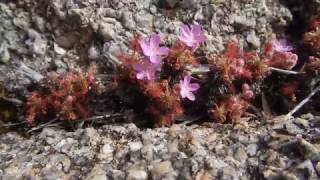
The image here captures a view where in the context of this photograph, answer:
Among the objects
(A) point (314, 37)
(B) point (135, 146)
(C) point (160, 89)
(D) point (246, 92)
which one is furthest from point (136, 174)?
(A) point (314, 37)

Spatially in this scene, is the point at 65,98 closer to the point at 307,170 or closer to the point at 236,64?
the point at 236,64

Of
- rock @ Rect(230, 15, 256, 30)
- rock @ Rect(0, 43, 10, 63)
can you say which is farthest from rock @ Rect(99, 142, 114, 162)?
rock @ Rect(230, 15, 256, 30)

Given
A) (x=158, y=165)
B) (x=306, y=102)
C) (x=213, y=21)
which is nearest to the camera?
(x=158, y=165)

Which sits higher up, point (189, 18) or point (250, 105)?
point (189, 18)

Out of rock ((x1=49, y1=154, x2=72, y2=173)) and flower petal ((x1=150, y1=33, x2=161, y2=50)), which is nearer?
rock ((x1=49, y1=154, x2=72, y2=173))

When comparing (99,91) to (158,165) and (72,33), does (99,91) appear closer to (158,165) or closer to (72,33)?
(72,33)

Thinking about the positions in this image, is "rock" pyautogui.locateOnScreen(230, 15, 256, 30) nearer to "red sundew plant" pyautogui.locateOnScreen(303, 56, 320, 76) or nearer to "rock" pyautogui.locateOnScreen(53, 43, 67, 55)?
"red sundew plant" pyautogui.locateOnScreen(303, 56, 320, 76)

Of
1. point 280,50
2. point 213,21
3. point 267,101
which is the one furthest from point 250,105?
point 213,21
